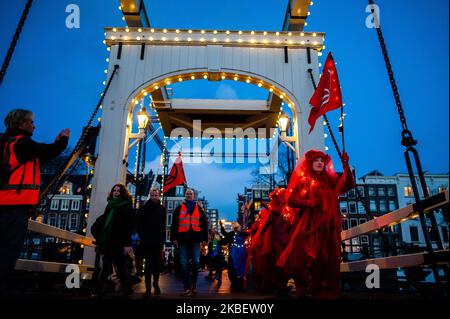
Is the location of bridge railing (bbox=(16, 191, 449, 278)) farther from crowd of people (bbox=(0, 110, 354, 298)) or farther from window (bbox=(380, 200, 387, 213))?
window (bbox=(380, 200, 387, 213))

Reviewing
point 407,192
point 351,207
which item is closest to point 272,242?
point 351,207

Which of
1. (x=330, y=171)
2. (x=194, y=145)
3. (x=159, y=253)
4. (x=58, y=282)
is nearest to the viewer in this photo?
(x=330, y=171)

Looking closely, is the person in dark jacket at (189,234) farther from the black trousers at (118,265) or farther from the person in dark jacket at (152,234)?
the black trousers at (118,265)

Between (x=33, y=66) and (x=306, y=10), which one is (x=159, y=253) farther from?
(x=33, y=66)

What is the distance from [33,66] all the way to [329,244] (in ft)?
465

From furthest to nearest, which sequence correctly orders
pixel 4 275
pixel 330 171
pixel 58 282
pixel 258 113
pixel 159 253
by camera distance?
pixel 258 113, pixel 58 282, pixel 159 253, pixel 330 171, pixel 4 275

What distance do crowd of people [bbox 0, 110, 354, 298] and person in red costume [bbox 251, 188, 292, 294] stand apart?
0.02m

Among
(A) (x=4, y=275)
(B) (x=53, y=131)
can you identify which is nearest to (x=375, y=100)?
(B) (x=53, y=131)

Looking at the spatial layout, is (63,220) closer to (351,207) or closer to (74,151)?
(351,207)

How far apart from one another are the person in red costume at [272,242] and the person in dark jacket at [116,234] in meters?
2.52

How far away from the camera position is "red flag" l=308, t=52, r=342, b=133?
526cm

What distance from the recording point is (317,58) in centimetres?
855

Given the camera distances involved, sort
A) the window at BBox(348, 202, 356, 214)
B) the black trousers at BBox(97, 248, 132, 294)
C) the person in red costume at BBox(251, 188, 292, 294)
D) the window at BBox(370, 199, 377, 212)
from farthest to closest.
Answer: the window at BBox(348, 202, 356, 214), the window at BBox(370, 199, 377, 212), the person in red costume at BBox(251, 188, 292, 294), the black trousers at BBox(97, 248, 132, 294)

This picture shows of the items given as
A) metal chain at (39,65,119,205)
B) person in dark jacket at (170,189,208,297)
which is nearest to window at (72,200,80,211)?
metal chain at (39,65,119,205)
